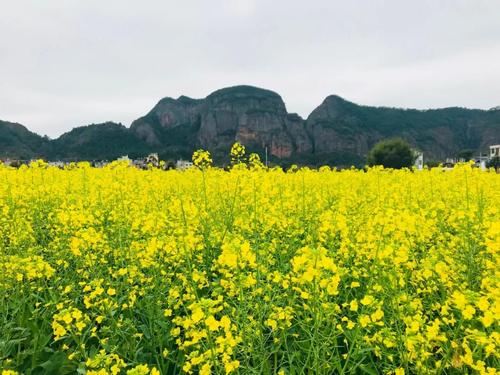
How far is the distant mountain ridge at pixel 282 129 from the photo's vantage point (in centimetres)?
8881

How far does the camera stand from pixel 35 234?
4.47 m

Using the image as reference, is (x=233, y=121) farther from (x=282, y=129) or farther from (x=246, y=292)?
(x=246, y=292)

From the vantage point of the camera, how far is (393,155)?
4969cm

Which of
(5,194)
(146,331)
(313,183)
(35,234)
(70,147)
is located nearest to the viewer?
(146,331)

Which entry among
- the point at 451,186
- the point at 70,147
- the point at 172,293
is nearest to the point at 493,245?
the point at 172,293

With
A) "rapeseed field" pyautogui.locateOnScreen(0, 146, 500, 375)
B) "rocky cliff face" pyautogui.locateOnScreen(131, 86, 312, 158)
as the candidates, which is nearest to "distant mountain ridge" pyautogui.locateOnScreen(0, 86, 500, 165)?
"rocky cliff face" pyautogui.locateOnScreen(131, 86, 312, 158)

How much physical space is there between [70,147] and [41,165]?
76.5 meters

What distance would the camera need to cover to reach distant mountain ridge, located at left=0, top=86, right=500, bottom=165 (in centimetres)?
8881

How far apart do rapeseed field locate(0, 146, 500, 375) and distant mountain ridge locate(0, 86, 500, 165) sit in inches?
2937

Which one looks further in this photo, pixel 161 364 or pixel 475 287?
pixel 475 287

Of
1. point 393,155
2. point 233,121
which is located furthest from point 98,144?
point 393,155

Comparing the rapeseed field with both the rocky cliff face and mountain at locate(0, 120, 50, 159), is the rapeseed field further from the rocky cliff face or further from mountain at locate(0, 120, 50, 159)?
the rocky cliff face

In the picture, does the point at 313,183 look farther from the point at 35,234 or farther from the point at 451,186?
the point at 35,234

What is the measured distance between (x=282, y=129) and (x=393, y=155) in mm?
55278
